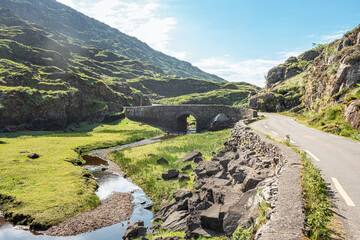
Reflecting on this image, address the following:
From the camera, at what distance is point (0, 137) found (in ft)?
187

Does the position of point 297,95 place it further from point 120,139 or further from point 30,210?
point 30,210

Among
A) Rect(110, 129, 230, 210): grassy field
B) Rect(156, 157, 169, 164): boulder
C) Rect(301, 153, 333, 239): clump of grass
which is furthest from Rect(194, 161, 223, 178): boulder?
Rect(301, 153, 333, 239): clump of grass

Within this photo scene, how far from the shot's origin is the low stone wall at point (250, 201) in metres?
7.93

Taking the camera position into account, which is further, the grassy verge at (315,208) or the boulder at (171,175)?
the boulder at (171,175)

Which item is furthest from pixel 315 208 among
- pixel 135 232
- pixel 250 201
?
pixel 135 232

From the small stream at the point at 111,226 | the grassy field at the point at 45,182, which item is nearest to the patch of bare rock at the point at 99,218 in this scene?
the small stream at the point at 111,226

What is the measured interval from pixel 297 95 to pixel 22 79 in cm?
10079

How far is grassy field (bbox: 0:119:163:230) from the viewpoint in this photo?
23.5 meters

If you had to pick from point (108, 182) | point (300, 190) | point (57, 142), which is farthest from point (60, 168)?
point (300, 190)

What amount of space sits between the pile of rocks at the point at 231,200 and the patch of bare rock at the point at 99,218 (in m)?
4.84

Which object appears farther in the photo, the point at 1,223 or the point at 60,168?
the point at 60,168

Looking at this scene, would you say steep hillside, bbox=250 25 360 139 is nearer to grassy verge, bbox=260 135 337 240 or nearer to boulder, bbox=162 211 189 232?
grassy verge, bbox=260 135 337 240

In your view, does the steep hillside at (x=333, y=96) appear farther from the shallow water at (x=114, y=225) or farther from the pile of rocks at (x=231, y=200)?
the shallow water at (x=114, y=225)

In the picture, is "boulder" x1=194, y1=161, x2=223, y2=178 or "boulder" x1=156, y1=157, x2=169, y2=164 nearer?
"boulder" x1=194, y1=161, x2=223, y2=178
